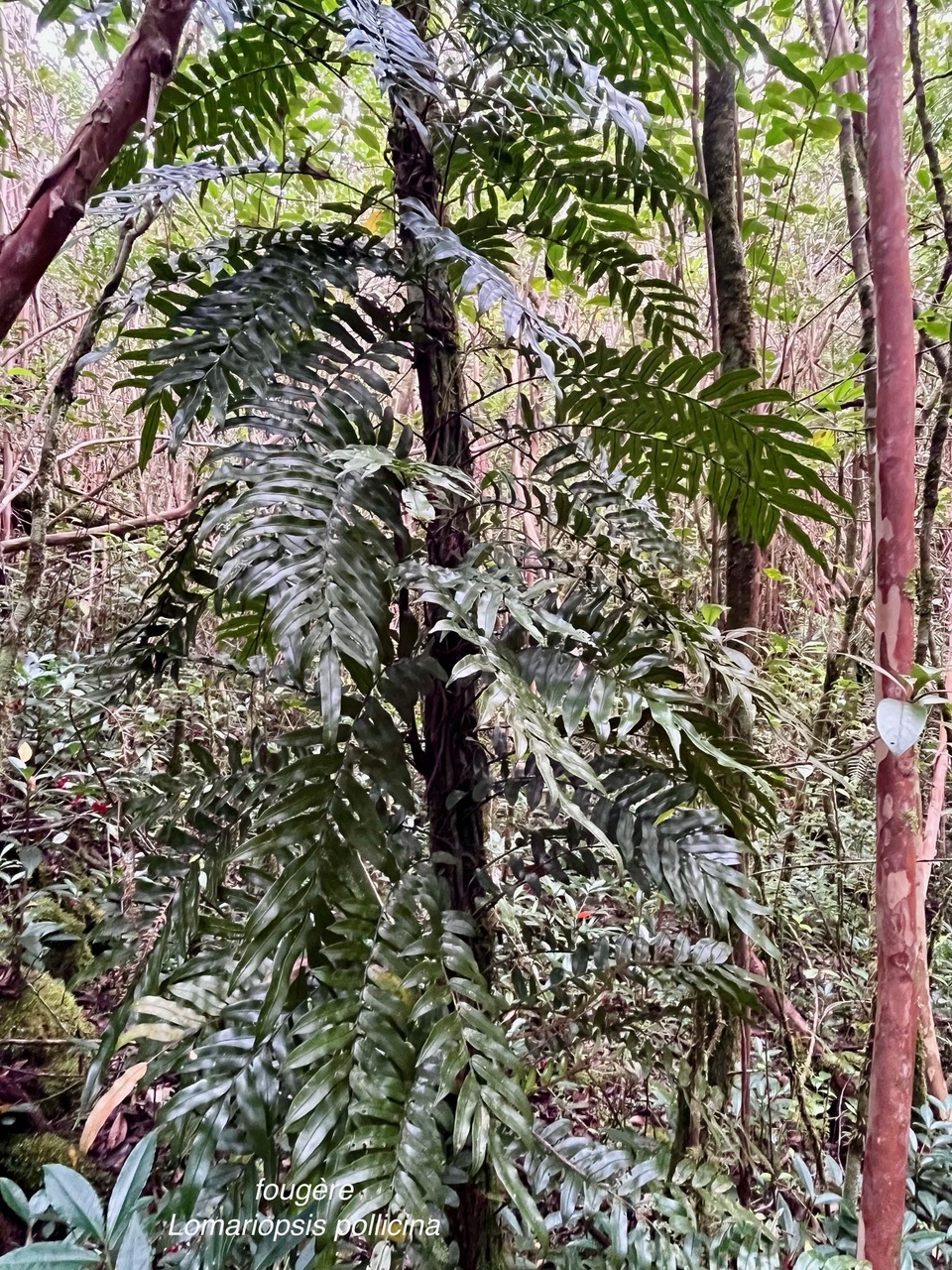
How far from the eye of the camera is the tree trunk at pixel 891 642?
0.73 meters

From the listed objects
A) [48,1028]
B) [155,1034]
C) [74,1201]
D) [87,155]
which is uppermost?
[87,155]

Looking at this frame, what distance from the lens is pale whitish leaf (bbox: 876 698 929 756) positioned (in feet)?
2.17

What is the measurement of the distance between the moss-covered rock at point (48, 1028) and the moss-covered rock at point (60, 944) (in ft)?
0.44

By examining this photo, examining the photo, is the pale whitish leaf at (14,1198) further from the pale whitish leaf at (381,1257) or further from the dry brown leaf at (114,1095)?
the pale whitish leaf at (381,1257)

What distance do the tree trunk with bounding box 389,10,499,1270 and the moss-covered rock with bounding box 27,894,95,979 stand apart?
48.8 inches

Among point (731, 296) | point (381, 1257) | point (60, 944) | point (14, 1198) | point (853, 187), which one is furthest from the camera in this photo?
point (60, 944)

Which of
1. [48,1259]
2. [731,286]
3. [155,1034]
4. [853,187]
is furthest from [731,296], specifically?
[48,1259]

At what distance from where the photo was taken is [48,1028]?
1494mm

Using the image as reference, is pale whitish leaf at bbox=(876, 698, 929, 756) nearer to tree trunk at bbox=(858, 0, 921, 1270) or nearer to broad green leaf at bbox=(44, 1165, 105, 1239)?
tree trunk at bbox=(858, 0, 921, 1270)

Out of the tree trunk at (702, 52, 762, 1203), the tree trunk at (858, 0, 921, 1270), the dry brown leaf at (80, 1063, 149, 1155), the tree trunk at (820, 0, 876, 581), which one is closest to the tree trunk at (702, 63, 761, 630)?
the tree trunk at (702, 52, 762, 1203)

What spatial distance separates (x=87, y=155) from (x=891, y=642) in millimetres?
983

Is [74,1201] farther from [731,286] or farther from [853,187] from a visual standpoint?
[853,187]

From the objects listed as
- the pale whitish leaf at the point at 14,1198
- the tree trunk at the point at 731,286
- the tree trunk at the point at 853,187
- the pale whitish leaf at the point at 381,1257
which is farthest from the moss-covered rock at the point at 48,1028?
the tree trunk at the point at 853,187

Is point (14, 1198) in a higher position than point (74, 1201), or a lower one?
lower
